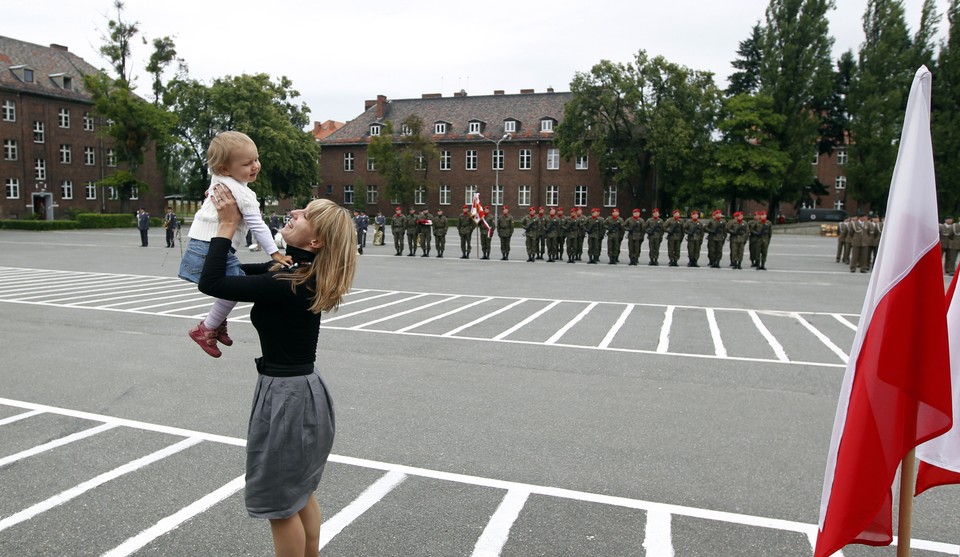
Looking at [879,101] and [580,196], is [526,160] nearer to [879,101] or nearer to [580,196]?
[580,196]

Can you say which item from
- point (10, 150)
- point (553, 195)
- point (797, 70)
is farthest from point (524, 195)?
point (10, 150)

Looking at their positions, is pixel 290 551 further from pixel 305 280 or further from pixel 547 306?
pixel 547 306

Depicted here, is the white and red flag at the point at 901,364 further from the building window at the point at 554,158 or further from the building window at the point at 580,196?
Answer: the building window at the point at 554,158

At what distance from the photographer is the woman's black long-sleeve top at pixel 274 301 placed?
10.2 feet

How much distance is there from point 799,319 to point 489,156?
61.0 meters

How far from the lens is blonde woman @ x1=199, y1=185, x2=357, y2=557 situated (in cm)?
318

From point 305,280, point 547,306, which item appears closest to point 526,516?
point 305,280

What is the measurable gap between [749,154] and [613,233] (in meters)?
37.5

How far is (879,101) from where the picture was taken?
5541 centimetres

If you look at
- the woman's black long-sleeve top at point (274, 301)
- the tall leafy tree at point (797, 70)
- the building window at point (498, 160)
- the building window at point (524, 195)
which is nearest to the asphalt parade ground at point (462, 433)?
the woman's black long-sleeve top at point (274, 301)

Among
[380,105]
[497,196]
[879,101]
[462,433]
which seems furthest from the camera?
[380,105]

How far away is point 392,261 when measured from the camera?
26.2 meters

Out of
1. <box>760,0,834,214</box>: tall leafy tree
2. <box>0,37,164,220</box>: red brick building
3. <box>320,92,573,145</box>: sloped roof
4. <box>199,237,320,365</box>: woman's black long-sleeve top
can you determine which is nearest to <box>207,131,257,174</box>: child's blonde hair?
<box>199,237,320,365</box>: woman's black long-sleeve top

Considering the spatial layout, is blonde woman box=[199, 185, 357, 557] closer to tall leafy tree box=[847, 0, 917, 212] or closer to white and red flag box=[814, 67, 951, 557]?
white and red flag box=[814, 67, 951, 557]
